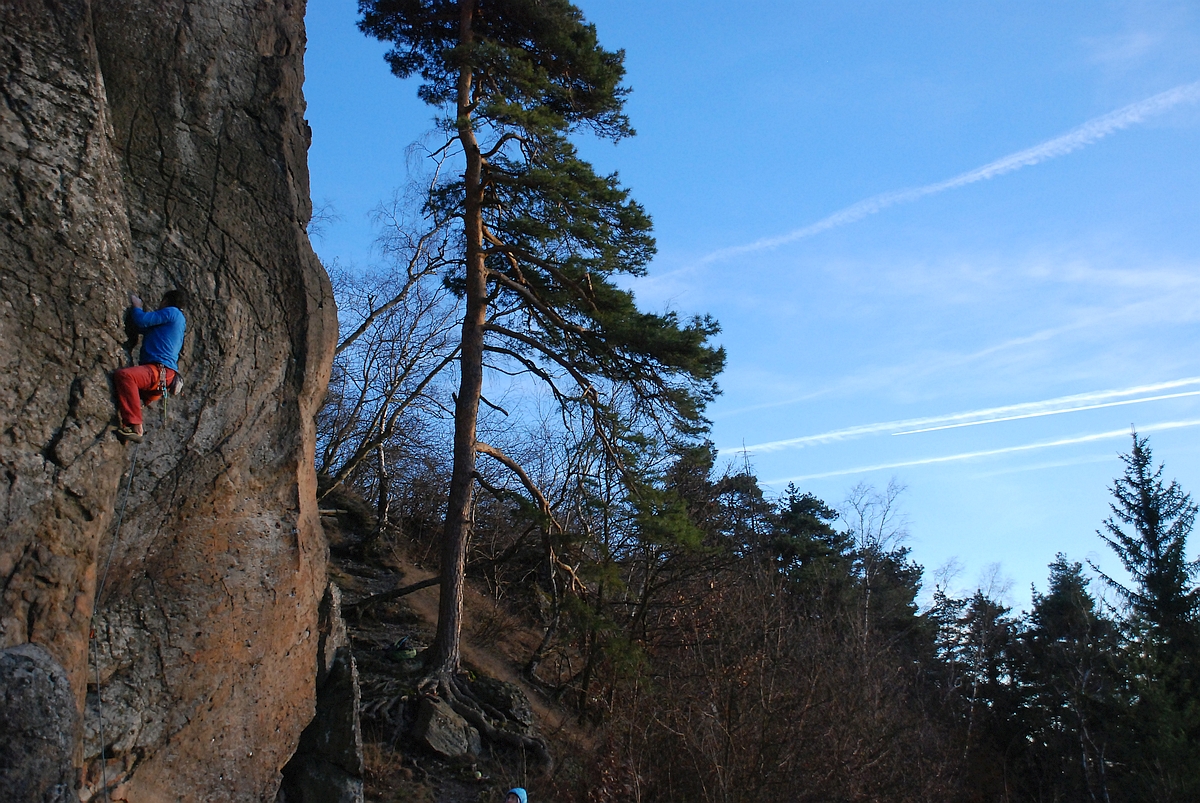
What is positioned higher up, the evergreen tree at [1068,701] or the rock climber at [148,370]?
the rock climber at [148,370]

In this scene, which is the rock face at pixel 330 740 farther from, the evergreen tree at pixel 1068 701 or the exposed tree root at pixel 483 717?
the evergreen tree at pixel 1068 701

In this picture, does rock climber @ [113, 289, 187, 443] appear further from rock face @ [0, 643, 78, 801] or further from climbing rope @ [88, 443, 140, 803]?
rock face @ [0, 643, 78, 801]

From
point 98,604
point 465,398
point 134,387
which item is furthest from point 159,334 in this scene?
point 465,398

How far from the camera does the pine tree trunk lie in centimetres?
1266

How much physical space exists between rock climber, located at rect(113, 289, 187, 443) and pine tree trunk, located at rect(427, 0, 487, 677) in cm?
668

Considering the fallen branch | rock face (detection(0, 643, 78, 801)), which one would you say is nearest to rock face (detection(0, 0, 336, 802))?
rock face (detection(0, 643, 78, 801))

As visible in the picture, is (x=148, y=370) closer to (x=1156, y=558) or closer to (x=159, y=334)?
(x=159, y=334)

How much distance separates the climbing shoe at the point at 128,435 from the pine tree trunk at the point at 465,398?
6807mm

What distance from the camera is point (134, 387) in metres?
6.37

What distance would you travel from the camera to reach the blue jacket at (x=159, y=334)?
21.7 ft

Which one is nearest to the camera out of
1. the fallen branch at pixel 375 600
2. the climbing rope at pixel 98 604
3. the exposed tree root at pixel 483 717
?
the climbing rope at pixel 98 604

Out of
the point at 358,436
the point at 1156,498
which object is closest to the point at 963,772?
the point at 1156,498

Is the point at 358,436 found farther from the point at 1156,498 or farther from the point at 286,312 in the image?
the point at 1156,498

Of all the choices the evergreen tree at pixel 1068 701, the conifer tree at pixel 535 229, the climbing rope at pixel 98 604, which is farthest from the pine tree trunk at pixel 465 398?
the evergreen tree at pixel 1068 701
